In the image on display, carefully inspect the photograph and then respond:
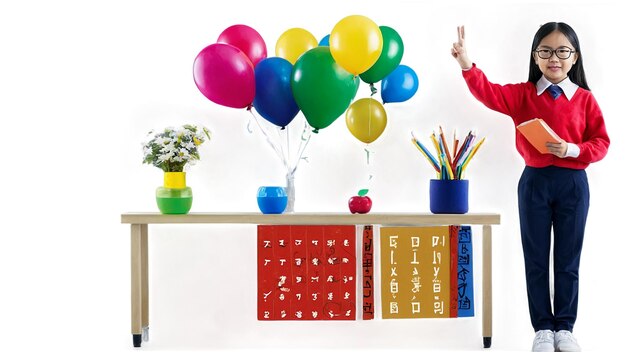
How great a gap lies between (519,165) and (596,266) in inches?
20.8

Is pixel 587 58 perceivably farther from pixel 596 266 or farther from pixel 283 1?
pixel 283 1

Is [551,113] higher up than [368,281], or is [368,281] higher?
[551,113]

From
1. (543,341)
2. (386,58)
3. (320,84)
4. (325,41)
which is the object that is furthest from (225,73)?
(543,341)

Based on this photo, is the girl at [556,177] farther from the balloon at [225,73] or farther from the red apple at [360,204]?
the balloon at [225,73]

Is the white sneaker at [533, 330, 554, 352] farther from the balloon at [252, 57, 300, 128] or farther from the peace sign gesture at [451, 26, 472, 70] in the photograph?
the balloon at [252, 57, 300, 128]

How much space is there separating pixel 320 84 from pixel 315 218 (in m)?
0.54

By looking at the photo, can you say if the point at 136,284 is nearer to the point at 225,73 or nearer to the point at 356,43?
the point at 225,73

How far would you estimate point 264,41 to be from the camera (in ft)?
10.1

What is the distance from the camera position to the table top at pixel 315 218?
9.41ft

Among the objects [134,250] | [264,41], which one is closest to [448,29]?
[264,41]

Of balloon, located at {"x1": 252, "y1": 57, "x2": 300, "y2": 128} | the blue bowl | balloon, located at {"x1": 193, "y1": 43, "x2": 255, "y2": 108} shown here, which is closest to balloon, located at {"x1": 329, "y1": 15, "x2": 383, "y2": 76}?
balloon, located at {"x1": 252, "y1": 57, "x2": 300, "y2": 128}

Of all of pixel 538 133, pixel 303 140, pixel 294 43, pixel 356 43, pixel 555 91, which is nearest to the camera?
pixel 356 43

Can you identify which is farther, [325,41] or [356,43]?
[325,41]

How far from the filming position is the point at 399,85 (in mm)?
2930
